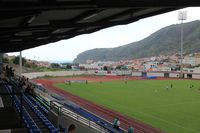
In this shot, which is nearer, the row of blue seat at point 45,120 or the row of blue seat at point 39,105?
the row of blue seat at point 45,120

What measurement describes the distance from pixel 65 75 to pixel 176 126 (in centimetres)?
6257

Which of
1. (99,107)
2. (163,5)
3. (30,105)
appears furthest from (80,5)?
(99,107)

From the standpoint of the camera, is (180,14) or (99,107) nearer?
(99,107)

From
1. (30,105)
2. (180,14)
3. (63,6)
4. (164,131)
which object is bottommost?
(164,131)

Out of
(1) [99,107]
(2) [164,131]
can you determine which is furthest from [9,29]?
(1) [99,107]

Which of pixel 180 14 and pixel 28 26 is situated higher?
pixel 180 14

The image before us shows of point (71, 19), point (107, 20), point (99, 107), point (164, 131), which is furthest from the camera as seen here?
point (99, 107)

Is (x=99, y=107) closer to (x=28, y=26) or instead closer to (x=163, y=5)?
(x=28, y=26)

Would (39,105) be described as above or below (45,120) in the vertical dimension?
above

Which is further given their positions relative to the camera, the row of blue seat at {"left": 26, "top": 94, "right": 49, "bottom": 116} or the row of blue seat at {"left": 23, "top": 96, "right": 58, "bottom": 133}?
the row of blue seat at {"left": 26, "top": 94, "right": 49, "bottom": 116}

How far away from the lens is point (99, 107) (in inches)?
1176

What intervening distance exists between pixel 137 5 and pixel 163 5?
0.53 m

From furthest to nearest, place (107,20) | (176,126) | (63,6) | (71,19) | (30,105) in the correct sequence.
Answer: (176,126) < (30,105) < (107,20) < (71,19) < (63,6)

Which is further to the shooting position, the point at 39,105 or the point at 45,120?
the point at 39,105
